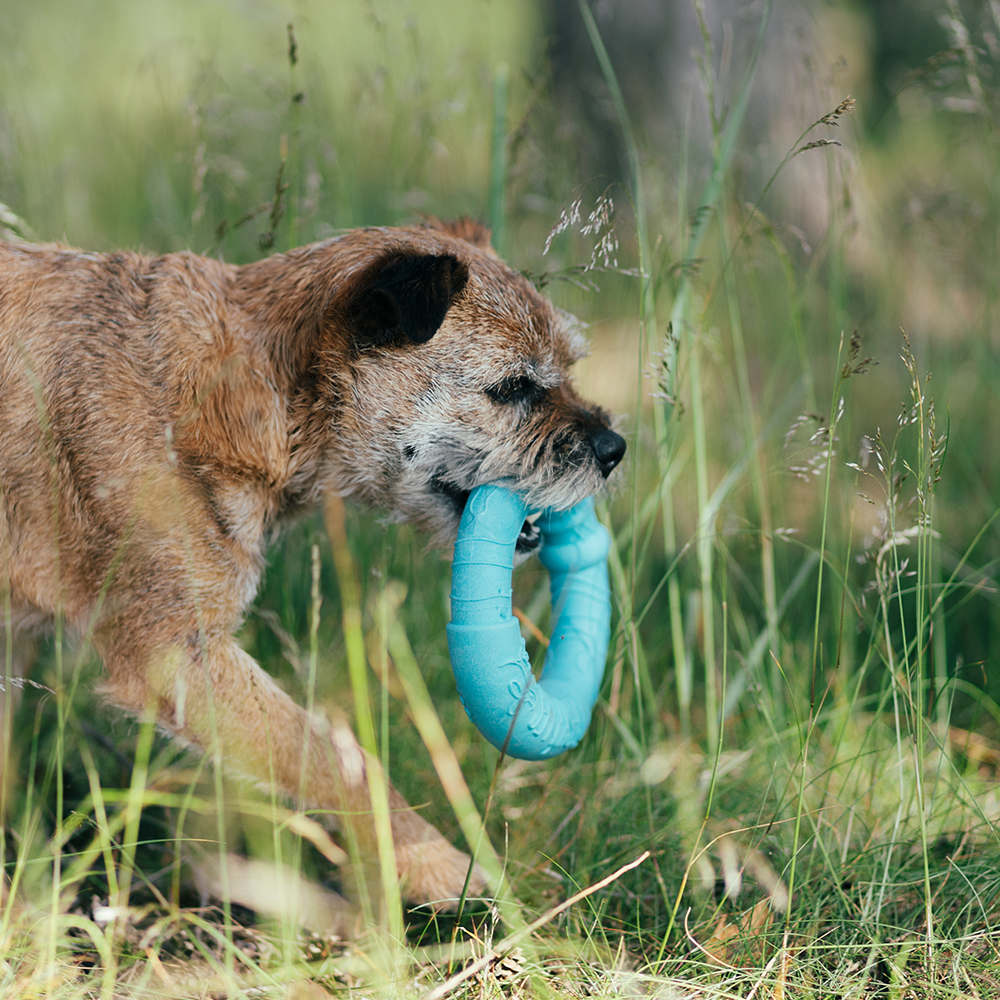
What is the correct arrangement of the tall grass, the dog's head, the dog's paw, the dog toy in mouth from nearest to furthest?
the tall grass, the dog toy in mouth, the dog's paw, the dog's head

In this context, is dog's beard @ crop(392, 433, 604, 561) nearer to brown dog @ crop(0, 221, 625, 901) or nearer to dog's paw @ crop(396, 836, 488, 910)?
brown dog @ crop(0, 221, 625, 901)

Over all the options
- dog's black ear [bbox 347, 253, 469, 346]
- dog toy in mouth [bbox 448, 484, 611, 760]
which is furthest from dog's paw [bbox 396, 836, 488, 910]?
dog's black ear [bbox 347, 253, 469, 346]

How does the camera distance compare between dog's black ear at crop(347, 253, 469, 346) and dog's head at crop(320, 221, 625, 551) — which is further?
dog's head at crop(320, 221, 625, 551)

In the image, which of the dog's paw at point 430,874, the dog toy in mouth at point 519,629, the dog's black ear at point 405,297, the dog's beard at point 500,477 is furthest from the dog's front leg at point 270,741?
the dog's black ear at point 405,297

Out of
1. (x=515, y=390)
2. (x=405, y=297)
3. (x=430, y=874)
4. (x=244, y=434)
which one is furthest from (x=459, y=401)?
(x=430, y=874)

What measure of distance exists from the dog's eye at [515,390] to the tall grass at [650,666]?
30cm

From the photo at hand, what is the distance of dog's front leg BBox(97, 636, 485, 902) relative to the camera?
2176 millimetres

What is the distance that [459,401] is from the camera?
2424mm

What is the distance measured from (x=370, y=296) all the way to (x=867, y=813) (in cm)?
184

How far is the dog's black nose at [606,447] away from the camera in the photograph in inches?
95.6

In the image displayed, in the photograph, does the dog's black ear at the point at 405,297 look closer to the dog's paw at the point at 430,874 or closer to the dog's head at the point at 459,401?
the dog's head at the point at 459,401

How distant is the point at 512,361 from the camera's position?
2.46 m

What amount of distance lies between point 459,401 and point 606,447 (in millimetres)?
422

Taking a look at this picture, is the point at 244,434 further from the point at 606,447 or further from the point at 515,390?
the point at 606,447
